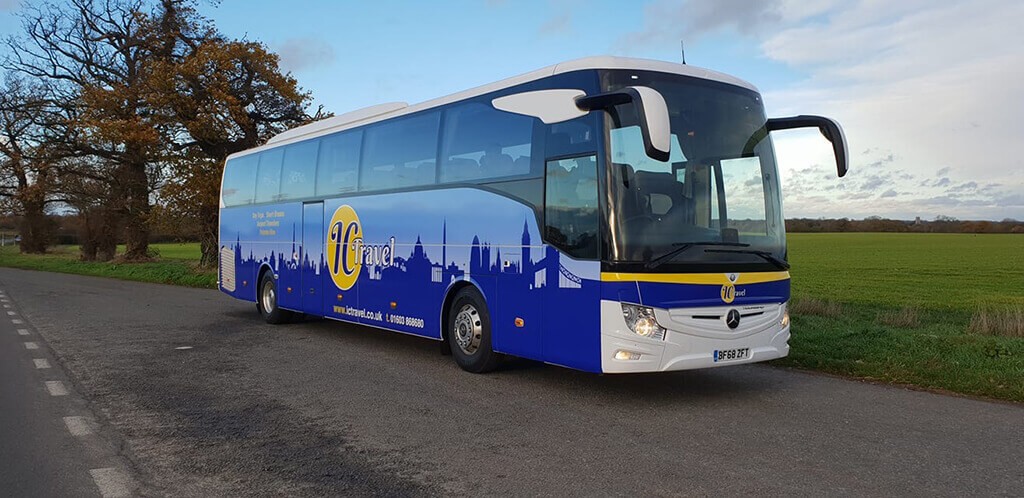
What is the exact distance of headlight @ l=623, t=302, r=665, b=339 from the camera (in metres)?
6.95

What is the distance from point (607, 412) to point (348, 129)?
664 cm

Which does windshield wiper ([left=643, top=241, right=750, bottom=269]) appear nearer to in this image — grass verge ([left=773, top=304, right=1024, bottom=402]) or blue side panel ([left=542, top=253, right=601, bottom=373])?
blue side panel ([left=542, top=253, right=601, bottom=373])

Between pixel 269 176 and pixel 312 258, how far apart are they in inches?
98.0

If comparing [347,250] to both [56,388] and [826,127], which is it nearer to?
[56,388]

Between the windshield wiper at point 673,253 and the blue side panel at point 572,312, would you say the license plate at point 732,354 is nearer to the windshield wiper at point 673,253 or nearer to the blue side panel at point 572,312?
the windshield wiper at point 673,253

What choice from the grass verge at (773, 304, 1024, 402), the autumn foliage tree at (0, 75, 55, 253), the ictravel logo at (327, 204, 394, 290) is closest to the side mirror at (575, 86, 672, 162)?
the grass verge at (773, 304, 1024, 402)

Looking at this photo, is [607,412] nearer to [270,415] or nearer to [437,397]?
[437,397]

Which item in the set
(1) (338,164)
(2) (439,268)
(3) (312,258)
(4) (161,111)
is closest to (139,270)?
(4) (161,111)

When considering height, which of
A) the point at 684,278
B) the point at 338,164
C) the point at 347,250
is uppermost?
the point at 338,164

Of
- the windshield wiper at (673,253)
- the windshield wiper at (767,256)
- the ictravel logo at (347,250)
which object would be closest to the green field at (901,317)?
the windshield wiper at (767,256)

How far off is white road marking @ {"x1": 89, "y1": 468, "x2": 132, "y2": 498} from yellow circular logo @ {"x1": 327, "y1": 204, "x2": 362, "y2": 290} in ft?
20.6

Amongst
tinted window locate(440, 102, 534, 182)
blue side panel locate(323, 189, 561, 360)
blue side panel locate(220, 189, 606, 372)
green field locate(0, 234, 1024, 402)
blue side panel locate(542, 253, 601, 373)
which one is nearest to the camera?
blue side panel locate(542, 253, 601, 373)

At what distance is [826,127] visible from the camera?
8.16 metres

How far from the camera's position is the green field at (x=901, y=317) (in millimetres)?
8445
